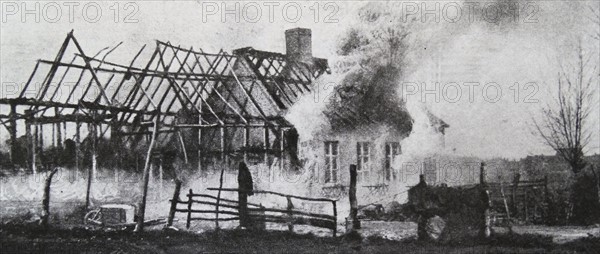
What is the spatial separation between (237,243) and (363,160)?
→ 334 inches

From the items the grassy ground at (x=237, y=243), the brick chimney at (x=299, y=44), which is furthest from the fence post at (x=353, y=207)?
the brick chimney at (x=299, y=44)

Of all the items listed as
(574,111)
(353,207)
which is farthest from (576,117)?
(353,207)

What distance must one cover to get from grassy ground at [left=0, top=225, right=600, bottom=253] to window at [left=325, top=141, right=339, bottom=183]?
550 centimetres

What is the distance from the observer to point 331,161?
19703mm

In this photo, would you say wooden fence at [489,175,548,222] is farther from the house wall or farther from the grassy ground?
the house wall

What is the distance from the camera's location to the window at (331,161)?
771 inches

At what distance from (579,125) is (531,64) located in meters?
2.35

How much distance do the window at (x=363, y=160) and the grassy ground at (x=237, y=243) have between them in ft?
22.7

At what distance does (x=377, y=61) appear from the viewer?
18844 mm

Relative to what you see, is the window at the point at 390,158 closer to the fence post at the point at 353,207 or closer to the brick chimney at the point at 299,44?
the brick chimney at the point at 299,44

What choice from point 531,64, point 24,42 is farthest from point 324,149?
point 24,42

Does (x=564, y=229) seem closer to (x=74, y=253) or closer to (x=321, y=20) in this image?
(x=321, y=20)

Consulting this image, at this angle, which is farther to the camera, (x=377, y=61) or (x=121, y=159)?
(x=121, y=159)

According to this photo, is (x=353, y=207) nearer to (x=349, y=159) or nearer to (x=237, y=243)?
(x=237, y=243)
